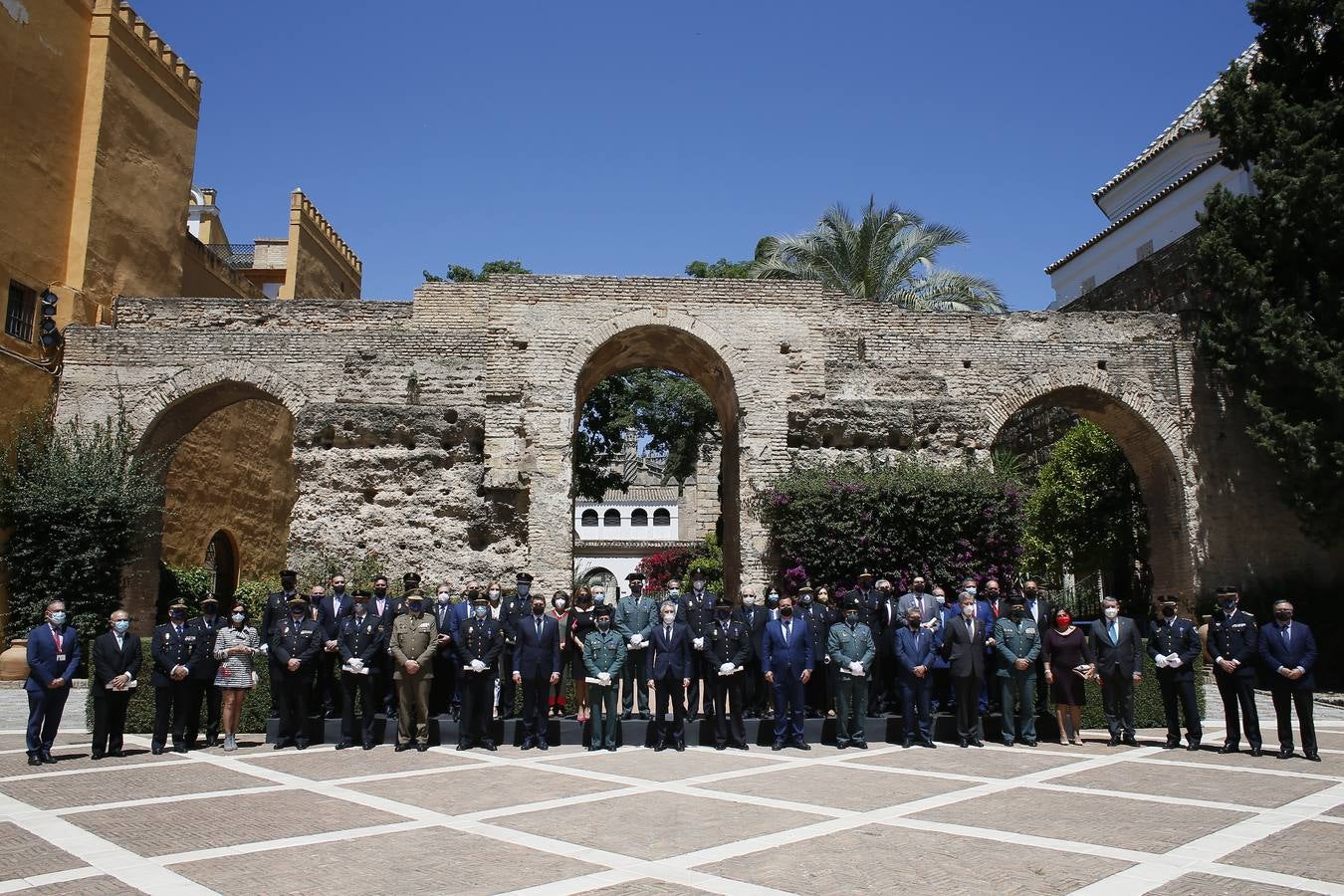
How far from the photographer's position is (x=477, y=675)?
9.46m

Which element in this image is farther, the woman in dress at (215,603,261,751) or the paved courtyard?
the woman in dress at (215,603,261,751)

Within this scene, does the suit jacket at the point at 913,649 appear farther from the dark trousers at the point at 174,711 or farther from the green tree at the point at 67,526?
the green tree at the point at 67,526

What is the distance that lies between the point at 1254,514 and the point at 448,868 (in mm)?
15964

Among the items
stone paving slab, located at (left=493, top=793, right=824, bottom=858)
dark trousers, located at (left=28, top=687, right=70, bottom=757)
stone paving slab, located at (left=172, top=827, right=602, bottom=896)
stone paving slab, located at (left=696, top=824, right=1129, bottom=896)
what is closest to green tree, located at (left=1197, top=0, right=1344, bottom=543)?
stone paving slab, located at (left=696, top=824, right=1129, bottom=896)

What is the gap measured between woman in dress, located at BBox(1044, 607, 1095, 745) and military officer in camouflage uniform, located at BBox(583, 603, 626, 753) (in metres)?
4.29

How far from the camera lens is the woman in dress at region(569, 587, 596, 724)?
10.3 metres

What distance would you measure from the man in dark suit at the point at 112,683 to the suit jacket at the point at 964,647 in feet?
25.5

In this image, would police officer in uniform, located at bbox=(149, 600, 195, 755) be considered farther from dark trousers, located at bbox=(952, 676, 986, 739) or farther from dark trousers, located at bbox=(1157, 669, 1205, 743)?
dark trousers, located at bbox=(1157, 669, 1205, 743)

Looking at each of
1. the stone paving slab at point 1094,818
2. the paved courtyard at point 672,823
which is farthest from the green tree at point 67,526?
the stone paving slab at point 1094,818

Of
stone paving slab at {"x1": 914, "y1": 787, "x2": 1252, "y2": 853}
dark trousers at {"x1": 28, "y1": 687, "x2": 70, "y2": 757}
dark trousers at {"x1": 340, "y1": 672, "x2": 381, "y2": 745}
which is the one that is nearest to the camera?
stone paving slab at {"x1": 914, "y1": 787, "x2": 1252, "y2": 853}

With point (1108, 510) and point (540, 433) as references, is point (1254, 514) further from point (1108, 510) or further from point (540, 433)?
point (540, 433)

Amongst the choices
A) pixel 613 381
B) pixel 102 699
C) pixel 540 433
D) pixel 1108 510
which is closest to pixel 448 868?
pixel 102 699

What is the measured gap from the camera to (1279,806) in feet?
21.7

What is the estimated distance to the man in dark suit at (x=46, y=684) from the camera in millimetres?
8391
